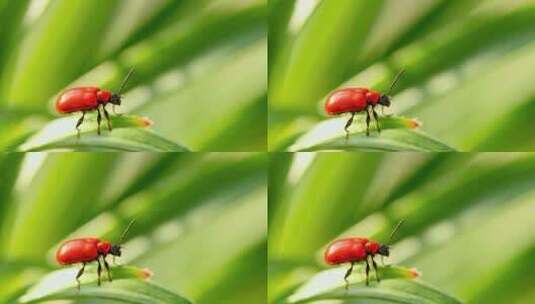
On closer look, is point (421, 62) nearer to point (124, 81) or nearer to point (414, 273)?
point (414, 273)

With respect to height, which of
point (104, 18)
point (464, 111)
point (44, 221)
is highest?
point (104, 18)

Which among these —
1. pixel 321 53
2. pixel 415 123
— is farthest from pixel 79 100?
pixel 415 123

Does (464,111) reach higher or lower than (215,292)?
higher

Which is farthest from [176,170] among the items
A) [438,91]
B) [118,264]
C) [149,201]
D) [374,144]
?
[438,91]

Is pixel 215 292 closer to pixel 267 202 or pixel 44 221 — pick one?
pixel 267 202

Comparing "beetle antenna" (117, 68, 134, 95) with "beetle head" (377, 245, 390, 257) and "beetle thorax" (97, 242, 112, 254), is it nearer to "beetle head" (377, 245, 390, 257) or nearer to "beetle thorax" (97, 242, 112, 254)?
"beetle thorax" (97, 242, 112, 254)

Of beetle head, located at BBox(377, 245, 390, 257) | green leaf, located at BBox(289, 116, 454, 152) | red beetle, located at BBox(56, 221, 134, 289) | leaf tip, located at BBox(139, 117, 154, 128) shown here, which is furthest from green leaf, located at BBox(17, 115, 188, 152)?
beetle head, located at BBox(377, 245, 390, 257)
